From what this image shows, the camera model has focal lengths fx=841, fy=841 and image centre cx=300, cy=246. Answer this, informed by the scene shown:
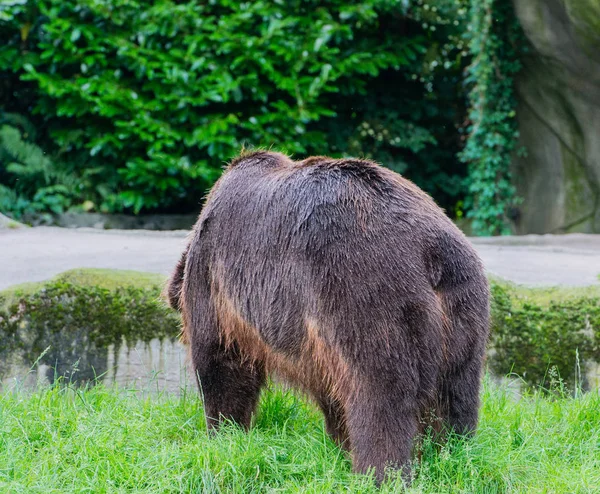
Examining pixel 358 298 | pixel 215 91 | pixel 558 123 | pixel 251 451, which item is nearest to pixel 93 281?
pixel 251 451

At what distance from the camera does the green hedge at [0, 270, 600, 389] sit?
525 centimetres

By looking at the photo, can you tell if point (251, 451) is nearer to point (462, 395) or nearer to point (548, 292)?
point (462, 395)

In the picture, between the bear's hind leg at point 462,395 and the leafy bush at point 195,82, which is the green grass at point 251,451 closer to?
the bear's hind leg at point 462,395

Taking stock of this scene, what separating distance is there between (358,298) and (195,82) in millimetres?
8728

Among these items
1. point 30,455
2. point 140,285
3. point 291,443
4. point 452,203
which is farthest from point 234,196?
point 452,203

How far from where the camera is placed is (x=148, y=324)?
5426 millimetres

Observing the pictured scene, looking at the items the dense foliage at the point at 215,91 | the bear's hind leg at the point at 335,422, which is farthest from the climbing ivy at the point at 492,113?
the bear's hind leg at the point at 335,422

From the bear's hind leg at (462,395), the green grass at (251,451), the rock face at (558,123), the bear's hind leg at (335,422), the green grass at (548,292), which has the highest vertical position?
the rock face at (558,123)

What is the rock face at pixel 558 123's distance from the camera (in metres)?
10.6

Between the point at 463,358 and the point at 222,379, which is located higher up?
the point at 463,358

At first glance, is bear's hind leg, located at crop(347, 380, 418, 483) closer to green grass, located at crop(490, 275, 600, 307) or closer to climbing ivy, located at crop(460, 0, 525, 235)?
green grass, located at crop(490, 275, 600, 307)

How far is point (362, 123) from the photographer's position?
42.2 feet

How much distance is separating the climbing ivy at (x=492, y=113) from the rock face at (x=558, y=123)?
10.0 inches

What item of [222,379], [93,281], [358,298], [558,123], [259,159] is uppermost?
[558,123]
